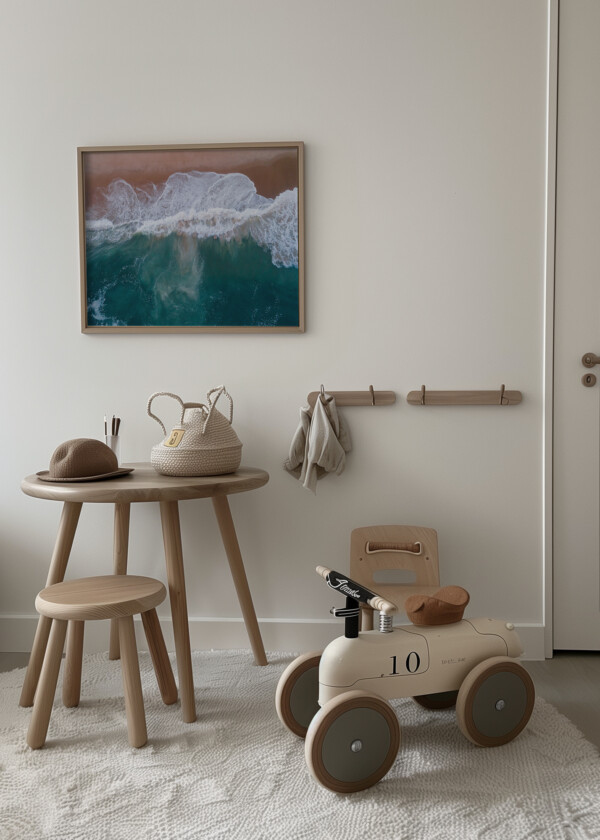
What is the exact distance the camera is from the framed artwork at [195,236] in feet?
7.89

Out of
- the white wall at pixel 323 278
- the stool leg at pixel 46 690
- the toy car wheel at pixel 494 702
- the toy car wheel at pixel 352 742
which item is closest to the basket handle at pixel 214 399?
the white wall at pixel 323 278

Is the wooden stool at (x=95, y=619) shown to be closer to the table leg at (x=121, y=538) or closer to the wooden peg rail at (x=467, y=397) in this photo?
the table leg at (x=121, y=538)

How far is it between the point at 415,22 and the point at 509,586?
1.88 metres

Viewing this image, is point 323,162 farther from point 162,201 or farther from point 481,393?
point 481,393

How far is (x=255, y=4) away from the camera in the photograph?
93.9 inches

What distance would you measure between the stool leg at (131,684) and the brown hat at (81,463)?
1.47 ft

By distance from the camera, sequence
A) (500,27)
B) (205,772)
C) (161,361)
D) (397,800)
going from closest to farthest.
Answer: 1. (397,800)
2. (205,772)
3. (500,27)
4. (161,361)

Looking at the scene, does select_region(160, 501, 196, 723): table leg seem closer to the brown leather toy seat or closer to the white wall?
the white wall

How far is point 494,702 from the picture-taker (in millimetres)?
1768

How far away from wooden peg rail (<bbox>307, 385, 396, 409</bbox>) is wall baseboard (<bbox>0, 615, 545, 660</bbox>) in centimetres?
75

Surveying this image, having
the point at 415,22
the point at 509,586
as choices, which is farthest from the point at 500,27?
the point at 509,586

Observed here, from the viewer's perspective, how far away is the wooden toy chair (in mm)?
2270

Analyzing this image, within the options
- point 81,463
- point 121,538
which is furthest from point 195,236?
point 121,538

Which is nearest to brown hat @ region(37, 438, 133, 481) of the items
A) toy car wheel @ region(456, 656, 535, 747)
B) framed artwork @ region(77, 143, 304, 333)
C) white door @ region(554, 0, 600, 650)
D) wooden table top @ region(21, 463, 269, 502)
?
A: wooden table top @ region(21, 463, 269, 502)
